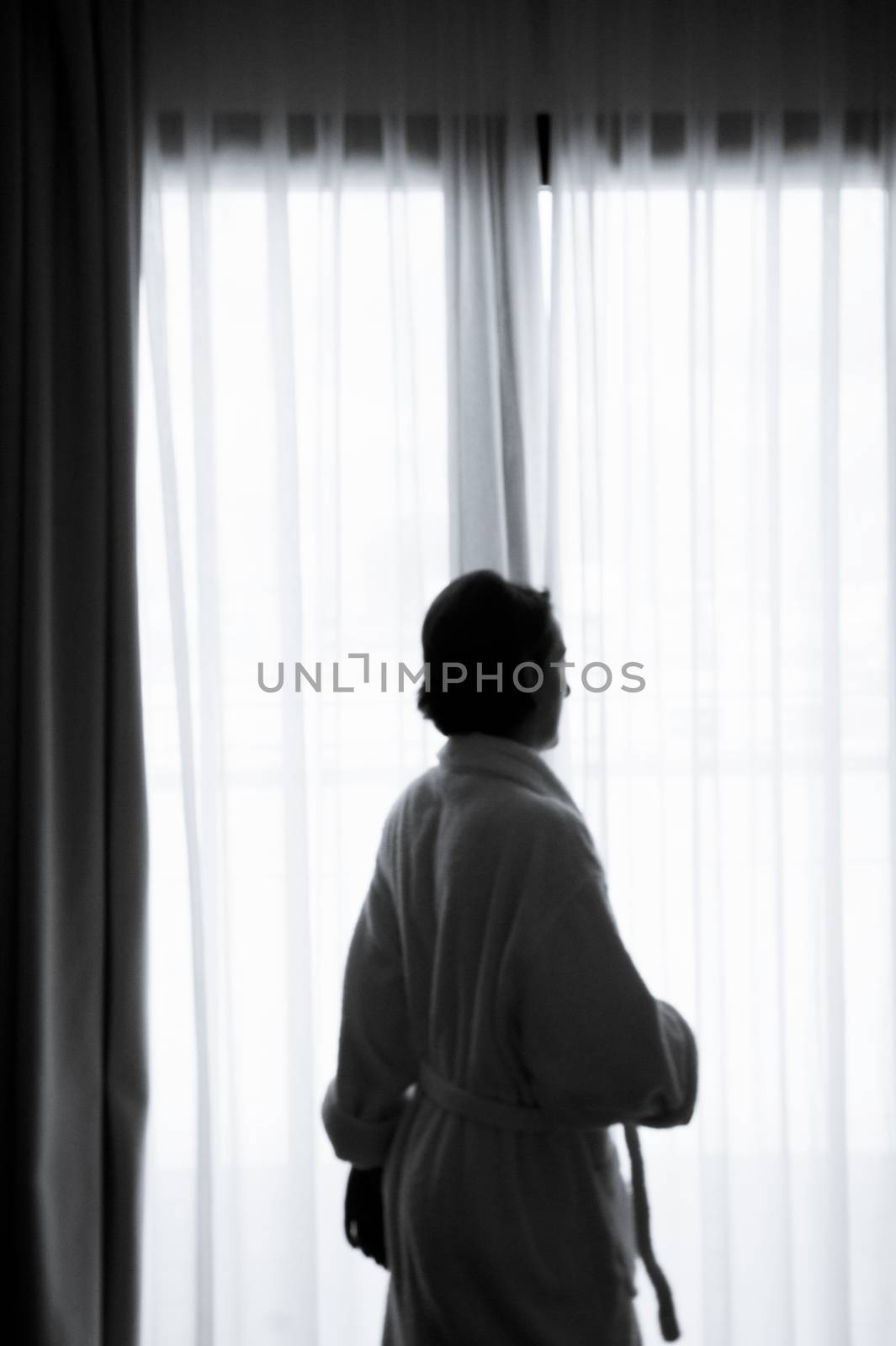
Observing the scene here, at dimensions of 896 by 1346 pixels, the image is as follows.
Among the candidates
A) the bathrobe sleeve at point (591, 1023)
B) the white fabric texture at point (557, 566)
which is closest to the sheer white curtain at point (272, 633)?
the white fabric texture at point (557, 566)

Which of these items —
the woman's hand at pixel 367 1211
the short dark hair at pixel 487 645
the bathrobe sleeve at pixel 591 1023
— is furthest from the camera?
the woman's hand at pixel 367 1211

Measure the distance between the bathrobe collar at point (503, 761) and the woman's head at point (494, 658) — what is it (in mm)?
12

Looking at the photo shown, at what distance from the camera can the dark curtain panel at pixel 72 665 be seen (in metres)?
1.92

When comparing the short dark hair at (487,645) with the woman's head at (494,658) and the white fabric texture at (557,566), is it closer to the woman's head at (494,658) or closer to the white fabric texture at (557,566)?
the woman's head at (494,658)

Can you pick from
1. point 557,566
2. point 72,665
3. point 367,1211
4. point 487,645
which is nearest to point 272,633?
point 72,665

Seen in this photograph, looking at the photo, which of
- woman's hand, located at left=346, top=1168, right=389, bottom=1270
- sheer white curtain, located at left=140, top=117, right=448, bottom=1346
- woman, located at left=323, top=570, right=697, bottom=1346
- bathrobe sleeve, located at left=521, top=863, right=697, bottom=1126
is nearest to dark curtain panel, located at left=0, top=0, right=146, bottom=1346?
sheer white curtain, located at left=140, top=117, right=448, bottom=1346

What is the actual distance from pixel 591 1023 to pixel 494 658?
42 cm

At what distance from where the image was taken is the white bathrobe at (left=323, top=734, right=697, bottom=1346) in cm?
122

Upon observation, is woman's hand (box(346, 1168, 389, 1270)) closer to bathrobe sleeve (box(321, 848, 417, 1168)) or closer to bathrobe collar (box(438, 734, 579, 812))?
bathrobe sleeve (box(321, 848, 417, 1168))

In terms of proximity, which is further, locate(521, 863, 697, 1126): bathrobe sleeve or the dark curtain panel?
the dark curtain panel

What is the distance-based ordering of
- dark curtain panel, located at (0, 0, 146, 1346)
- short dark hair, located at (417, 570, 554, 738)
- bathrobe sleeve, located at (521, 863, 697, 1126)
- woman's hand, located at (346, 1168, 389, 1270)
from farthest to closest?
dark curtain panel, located at (0, 0, 146, 1346), woman's hand, located at (346, 1168, 389, 1270), short dark hair, located at (417, 570, 554, 738), bathrobe sleeve, located at (521, 863, 697, 1126)

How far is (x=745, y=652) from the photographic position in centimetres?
204

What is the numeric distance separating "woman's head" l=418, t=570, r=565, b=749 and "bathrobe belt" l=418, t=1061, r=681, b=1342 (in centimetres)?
41

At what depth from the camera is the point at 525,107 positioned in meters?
2.02
